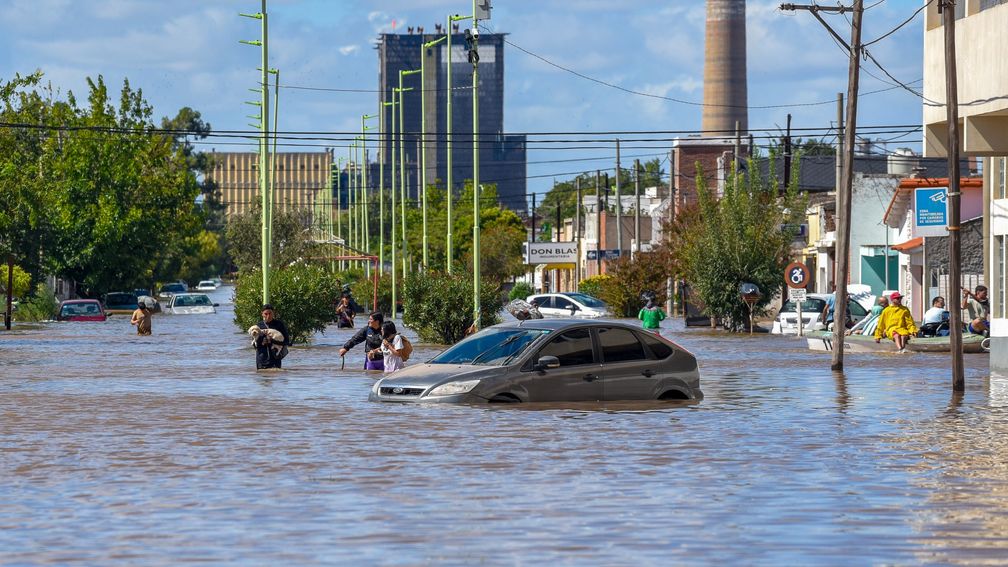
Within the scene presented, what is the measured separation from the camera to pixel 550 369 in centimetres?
2170

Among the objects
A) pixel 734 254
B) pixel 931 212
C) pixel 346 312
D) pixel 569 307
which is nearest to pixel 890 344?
pixel 931 212

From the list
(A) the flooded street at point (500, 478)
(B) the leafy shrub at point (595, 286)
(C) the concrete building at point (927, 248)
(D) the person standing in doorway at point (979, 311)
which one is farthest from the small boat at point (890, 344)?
(B) the leafy shrub at point (595, 286)

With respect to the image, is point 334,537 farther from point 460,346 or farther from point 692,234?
point 692,234

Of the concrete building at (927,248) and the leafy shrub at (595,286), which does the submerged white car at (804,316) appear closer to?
the concrete building at (927,248)

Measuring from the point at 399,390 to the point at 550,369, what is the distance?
6.48ft

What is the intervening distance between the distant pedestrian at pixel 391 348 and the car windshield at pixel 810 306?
31.1 meters

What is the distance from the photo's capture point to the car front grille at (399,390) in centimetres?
2181

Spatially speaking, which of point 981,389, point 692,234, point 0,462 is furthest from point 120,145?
point 0,462

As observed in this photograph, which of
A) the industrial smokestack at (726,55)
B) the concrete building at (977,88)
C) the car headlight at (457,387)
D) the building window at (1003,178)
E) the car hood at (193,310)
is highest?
the industrial smokestack at (726,55)

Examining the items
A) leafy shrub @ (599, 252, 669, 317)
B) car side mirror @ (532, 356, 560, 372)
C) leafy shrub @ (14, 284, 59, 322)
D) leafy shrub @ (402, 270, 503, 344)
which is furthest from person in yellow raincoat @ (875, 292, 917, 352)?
leafy shrub @ (14, 284, 59, 322)

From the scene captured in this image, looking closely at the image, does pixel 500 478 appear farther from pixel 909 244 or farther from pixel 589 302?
pixel 589 302

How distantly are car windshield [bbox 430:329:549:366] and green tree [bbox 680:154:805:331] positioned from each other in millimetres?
37874

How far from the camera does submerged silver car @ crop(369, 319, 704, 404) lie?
2142 cm

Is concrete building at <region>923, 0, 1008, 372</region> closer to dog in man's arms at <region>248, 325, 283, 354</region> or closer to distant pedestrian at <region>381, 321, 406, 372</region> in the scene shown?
distant pedestrian at <region>381, 321, 406, 372</region>
